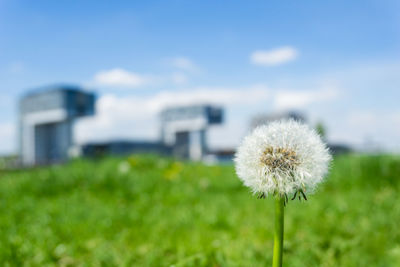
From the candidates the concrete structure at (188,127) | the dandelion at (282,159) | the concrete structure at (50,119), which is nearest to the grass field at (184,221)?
the dandelion at (282,159)

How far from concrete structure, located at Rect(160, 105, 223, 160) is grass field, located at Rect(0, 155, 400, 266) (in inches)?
1121

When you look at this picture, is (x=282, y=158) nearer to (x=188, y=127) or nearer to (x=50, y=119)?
(x=50, y=119)

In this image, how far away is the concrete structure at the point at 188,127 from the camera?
120 ft

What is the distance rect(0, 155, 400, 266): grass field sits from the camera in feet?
9.48

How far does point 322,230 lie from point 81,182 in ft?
15.7

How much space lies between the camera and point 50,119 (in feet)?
93.3

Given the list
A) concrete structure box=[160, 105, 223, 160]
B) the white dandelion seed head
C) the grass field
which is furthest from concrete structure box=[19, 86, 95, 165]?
the white dandelion seed head

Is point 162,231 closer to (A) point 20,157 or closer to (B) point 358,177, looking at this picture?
(B) point 358,177

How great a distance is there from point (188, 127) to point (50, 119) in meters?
13.1

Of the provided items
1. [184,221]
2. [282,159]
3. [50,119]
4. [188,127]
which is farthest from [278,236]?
[188,127]

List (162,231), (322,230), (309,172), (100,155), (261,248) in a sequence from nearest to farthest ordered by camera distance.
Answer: (309,172) → (261,248) → (322,230) → (162,231) → (100,155)

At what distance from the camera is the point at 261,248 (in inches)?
118

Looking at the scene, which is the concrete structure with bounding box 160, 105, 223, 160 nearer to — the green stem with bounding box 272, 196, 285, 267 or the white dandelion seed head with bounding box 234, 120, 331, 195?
the white dandelion seed head with bounding box 234, 120, 331, 195

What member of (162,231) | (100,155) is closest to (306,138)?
(162,231)
